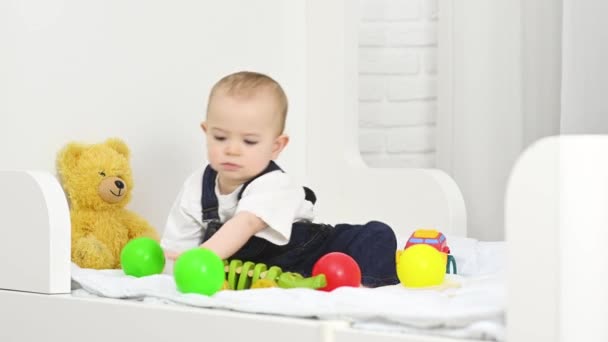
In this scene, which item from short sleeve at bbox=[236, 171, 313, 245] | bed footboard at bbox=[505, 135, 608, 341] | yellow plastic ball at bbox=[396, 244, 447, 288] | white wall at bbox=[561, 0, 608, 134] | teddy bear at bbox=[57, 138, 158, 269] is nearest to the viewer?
bed footboard at bbox=[505, 135, 608, 341]

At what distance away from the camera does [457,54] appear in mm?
2141

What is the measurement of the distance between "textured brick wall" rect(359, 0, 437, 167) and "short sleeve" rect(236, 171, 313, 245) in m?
0.90

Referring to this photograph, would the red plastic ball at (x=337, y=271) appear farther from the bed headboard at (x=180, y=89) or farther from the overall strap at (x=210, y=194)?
the bed headboard at (x=180, y=89)

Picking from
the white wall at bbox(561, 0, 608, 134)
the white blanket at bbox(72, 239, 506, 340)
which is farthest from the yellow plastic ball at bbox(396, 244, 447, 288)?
the white wall at bbox(561, 0, 608, 134)

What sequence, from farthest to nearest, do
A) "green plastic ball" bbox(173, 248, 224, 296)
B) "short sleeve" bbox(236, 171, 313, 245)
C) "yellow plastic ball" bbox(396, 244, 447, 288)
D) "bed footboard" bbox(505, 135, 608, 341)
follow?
"short sleeve" bbox(236, 171, 313, 245), "yellow plastic ball" bbox(396, 244, 447, 288), "green plastic ball" bbox(173, 248, 224, 296), "bed footboard" bbox(505, 135, 608, 341)

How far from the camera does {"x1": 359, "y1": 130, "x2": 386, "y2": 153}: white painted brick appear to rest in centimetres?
230

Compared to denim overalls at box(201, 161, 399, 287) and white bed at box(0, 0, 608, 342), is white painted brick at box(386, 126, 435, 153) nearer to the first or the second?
white bed at box(0, 0, 608, 342)

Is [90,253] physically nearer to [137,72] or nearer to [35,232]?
[35,232]

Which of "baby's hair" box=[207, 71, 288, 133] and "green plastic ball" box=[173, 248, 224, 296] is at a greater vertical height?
"baby's hair" box=[207, 71, 288, 133]

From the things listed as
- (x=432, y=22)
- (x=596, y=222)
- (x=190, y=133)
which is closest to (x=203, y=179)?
(x=190, y=133)

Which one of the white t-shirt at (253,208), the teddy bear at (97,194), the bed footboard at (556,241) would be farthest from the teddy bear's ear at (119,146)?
the bed footboard at (556,241)

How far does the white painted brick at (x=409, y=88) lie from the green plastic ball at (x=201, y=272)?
1.23m

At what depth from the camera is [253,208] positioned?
132cm

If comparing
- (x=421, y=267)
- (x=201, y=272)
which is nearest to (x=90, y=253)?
(x=201, y=272)
